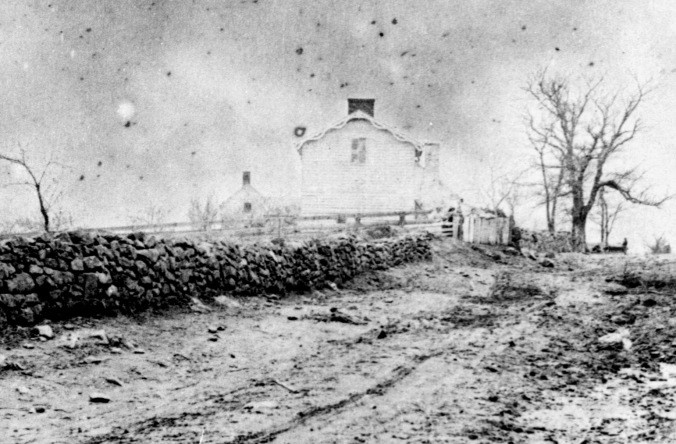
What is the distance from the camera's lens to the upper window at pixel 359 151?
98.9 ft

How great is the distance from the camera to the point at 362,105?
3133cm

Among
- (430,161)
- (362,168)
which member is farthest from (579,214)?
(362,168)

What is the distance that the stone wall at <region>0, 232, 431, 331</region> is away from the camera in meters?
7.02

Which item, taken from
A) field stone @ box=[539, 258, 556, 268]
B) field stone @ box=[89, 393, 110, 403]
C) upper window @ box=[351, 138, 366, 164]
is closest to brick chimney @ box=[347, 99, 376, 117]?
upper window @ box=[351, 138, 366, 164]

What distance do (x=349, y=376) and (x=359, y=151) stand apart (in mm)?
24477

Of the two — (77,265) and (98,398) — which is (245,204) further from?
(98,398)

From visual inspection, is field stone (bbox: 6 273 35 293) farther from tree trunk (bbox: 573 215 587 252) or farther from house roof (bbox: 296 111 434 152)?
tree trunk (bbox: 573 215 587 252)

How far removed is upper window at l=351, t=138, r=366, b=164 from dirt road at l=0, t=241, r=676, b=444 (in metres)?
19.8

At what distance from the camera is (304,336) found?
28.3ft

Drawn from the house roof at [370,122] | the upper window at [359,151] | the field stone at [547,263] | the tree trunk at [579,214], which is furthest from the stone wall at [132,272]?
the tree trunk at [579,214]

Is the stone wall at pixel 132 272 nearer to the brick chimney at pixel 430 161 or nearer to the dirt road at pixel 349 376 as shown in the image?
the dirt road at pixel 349 376

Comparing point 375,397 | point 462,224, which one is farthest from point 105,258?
point 462,224

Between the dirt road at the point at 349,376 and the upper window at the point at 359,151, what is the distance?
1976 centimetres

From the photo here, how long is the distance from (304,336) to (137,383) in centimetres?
296
